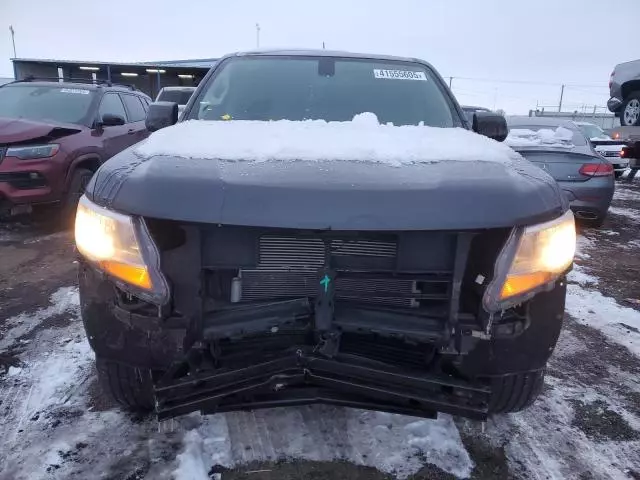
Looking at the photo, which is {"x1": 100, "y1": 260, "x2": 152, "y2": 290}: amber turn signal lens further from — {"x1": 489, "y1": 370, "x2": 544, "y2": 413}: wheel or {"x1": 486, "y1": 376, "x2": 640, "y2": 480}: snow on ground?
{"x1": 486, "y1": 376, "x2": 640, "y2": 480}: snow on ground

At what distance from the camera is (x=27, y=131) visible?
5.48 metres

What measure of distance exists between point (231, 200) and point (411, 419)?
153 centimetres

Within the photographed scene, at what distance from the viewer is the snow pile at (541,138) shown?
6627mm

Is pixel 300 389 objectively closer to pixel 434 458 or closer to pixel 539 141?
pixel 434 458

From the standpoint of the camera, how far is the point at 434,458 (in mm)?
2246

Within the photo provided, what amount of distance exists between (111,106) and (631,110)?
9.85m

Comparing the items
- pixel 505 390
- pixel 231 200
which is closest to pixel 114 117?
pixel 231 200

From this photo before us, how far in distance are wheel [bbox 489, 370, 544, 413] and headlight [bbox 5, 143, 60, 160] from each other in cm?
537

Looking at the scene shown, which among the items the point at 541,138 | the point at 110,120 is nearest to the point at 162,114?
the point at 110,120

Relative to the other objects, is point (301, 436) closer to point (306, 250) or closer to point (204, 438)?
point (204, 438)

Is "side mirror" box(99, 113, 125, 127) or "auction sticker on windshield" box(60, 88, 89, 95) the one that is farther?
"auction sticker on windshield" box(60, 88, 89, 95)

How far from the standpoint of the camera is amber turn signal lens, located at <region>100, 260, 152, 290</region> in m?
1.79

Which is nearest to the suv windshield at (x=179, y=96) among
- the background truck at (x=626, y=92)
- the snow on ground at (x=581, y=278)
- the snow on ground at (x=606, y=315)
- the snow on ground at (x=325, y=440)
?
the snow on ground at (x=325, y=440)

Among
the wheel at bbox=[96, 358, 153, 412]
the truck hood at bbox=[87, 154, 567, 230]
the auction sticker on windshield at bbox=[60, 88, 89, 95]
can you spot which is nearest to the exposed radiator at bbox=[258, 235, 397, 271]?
the truck hood at bbox=[87, 154, 567, 230]
